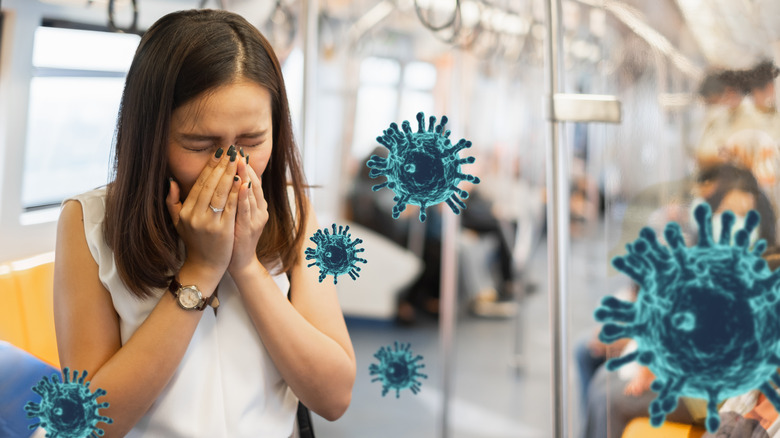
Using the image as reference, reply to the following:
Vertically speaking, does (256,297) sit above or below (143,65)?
below

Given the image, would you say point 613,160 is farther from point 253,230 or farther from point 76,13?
point 76,13

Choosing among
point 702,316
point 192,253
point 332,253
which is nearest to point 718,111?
point 702,316

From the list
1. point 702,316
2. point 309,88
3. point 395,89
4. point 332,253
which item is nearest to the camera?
point 702,316

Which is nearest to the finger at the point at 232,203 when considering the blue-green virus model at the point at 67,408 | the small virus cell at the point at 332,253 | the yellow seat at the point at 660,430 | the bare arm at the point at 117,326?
the bare arm at the point at 117,326

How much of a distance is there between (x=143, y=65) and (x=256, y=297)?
259 millimetres

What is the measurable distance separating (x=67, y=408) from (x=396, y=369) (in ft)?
1.18

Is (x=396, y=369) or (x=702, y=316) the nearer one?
(x=702, y=316)

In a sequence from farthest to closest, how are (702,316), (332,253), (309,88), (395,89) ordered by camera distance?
1. (395,89)
2. (309,88)
3. (332,253)
4. (702,316)

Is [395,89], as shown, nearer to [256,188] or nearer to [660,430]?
[256,188]

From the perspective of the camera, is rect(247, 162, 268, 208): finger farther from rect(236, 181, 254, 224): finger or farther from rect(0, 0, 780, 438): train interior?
rect(0, 0, 780, 438): train interior

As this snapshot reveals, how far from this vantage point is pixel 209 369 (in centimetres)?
64

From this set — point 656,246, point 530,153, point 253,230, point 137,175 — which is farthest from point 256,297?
point 530,153

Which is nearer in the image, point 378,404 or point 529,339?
point 378,404

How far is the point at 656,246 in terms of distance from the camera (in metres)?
0.56
